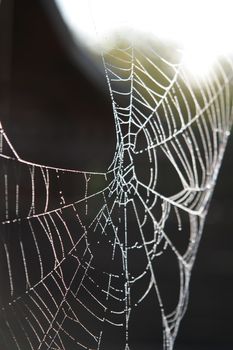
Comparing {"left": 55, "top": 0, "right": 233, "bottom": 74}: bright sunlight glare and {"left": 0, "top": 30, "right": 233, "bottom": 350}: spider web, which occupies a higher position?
{"left": 55, "top": 0, "right": 233, "bottom": 74}: bright sunlight glare

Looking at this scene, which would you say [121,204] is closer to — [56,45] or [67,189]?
[67,189]

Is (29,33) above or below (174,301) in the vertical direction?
above

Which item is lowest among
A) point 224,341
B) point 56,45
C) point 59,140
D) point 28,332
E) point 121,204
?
point 224,341

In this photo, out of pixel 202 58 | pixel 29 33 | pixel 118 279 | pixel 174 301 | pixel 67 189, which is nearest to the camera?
pixel 202 58

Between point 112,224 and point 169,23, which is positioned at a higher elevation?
point 169,23

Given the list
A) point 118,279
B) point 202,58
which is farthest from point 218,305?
point 202,58
